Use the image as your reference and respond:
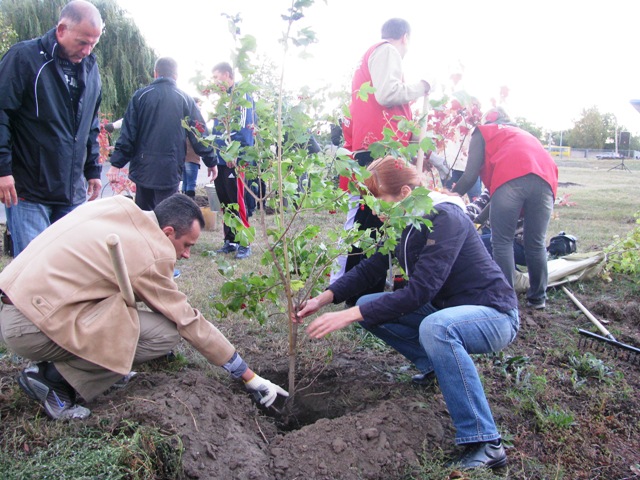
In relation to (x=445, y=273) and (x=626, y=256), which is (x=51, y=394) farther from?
(x=626, y=256)

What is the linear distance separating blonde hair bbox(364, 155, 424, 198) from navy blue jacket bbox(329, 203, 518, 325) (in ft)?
0.62

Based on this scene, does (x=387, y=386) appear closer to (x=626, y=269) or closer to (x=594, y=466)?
(x=594, y=466)

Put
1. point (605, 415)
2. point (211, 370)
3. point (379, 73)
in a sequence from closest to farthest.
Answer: point (605, 415) → point (211, 370) → point (379, 73)

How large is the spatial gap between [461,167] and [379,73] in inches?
110

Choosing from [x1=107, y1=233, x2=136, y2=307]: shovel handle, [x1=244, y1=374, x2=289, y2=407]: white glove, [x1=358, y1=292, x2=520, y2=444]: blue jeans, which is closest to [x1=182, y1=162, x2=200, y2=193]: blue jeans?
[x1=244, y1=374, x2=289, y2=407]: white glove

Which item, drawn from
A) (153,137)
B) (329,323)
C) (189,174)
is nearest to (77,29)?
(153,137)

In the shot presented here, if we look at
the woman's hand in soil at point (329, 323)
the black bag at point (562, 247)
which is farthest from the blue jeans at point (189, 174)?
the woman's hand in soil at point (329, 323)

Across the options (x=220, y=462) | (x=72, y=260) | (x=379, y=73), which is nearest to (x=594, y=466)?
(x=220, y=462)

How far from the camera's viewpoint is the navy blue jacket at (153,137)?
183 inches

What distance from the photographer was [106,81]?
50.0 feet

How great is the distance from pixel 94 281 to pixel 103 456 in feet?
2.31

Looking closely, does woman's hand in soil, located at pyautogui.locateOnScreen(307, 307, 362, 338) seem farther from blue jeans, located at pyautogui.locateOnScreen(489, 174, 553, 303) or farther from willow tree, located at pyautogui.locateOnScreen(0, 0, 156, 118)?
willow tree, located at pyautogui.locateOnScreen(0, 0, 156, 118)

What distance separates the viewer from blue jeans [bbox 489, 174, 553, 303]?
3971 millimetres

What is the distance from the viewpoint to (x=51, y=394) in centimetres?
232
